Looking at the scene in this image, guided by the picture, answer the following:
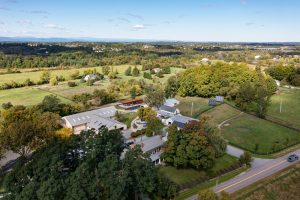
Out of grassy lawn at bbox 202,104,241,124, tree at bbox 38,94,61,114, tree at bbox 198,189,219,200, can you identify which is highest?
tree at bbox 198,189,219,200

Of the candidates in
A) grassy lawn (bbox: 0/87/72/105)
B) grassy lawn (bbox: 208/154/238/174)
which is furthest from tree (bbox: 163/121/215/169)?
grassy lawn (bbox: 0/87/72/105)

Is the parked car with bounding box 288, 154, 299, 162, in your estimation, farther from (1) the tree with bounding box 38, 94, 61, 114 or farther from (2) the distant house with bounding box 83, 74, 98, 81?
(2) the distant house with bounding box 83, 74, 98, 81

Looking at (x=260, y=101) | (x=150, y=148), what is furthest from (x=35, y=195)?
(x=260, y=101)

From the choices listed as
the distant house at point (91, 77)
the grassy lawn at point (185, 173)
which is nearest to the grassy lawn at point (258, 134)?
the grassy lawn at point (185, 173)

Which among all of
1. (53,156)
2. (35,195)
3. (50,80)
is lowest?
(50,80)

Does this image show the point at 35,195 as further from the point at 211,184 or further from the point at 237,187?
the point at 237,187

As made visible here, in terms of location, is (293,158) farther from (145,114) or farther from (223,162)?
(145,114)

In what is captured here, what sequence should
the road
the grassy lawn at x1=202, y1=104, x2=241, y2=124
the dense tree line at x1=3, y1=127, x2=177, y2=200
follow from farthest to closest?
the grassy lawn at x1=202, y1=104, x2=241, y2=124, the road, the dense tree line at x1=3, y1=127, x2=177, y2=200
